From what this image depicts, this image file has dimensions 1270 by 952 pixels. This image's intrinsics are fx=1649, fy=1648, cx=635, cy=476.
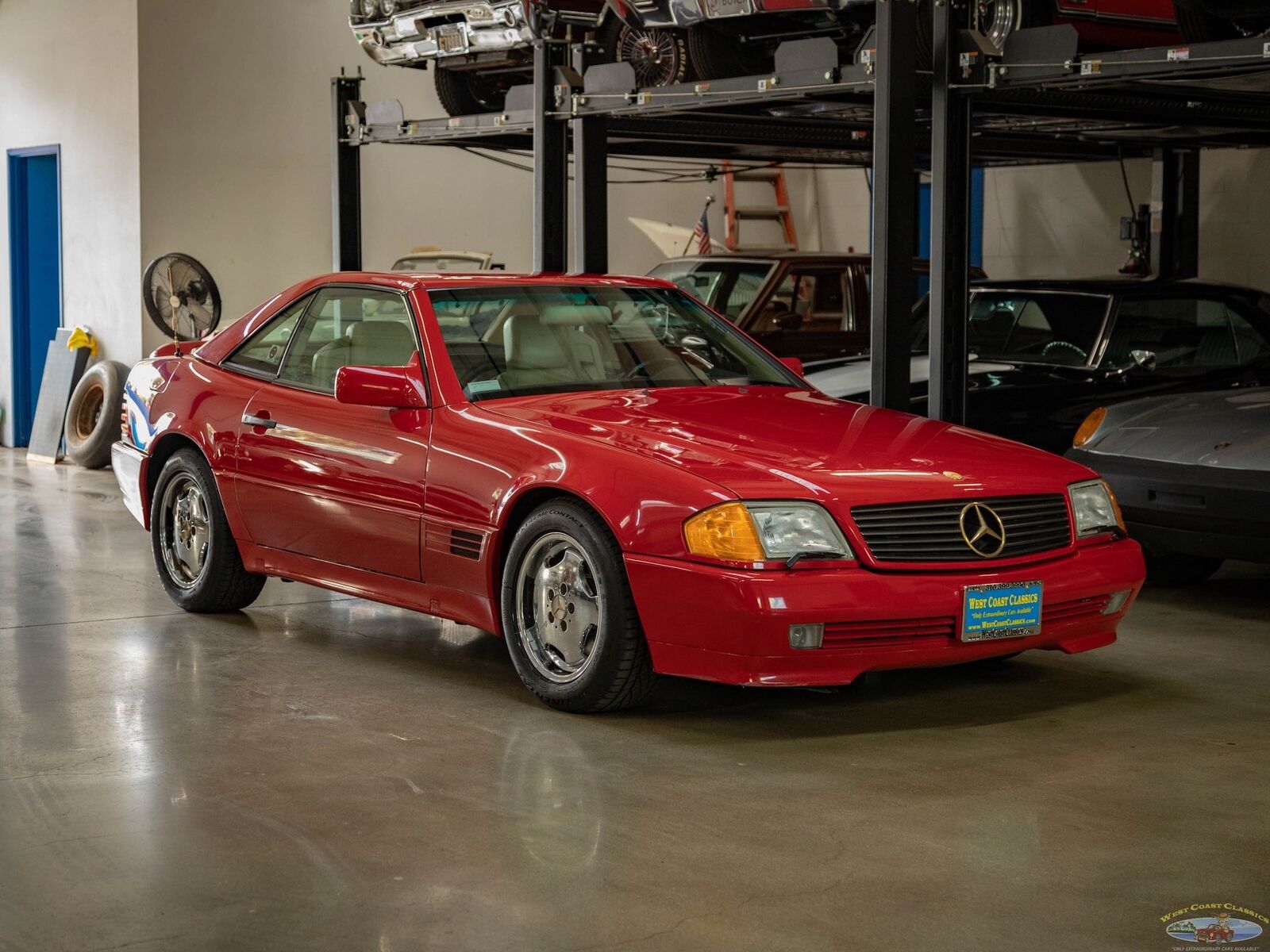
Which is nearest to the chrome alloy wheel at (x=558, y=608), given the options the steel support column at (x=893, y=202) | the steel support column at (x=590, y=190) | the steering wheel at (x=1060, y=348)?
the steel support column at (x=893, y=202)

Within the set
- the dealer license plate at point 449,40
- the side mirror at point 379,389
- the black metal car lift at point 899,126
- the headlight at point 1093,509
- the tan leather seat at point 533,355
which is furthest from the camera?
the dealer license plate at point 449,40

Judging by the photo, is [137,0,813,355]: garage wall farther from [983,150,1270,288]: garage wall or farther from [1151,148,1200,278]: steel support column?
[1151,148,1200,278]: steel support column

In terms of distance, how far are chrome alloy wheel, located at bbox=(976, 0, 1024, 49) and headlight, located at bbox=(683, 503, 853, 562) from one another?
146 inches

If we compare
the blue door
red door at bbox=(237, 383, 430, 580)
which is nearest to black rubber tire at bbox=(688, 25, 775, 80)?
red door at bbox=(237, 383, 430, 580)

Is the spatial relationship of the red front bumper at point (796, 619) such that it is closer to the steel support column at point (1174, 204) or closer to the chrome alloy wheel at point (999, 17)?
the chrome alloy wheel at point (999, 17)

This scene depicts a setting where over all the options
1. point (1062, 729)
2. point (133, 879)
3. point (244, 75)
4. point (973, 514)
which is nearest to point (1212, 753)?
point (1062, 729)

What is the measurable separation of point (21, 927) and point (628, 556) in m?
1.91

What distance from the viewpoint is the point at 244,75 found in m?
13.2

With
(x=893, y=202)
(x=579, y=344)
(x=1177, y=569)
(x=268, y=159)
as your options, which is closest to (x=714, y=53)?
(x=893, y=202)

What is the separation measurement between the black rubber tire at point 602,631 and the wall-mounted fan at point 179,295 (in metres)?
7.87

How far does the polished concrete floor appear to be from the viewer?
10.9 ft

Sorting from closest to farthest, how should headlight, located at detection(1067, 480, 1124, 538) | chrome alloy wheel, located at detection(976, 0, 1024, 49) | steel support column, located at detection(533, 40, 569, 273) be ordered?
headlight, located at detection(1067, 480, 1124, 538)
chrome alloy wheel, located at detection(976, 0, 1024, 49)
steel support column, located at detection(533, 40, 569, 273)

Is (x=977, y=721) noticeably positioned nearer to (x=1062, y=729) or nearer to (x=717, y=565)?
(x=1062, y=729)

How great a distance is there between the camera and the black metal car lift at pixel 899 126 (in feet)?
22.7
